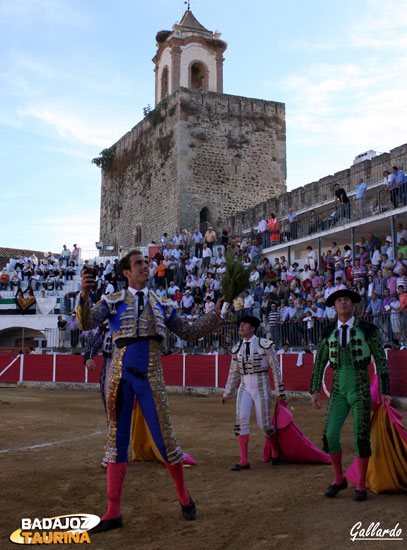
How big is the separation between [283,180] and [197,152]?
188 inches

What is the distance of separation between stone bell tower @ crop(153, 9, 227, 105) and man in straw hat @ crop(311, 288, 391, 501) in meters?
28.5

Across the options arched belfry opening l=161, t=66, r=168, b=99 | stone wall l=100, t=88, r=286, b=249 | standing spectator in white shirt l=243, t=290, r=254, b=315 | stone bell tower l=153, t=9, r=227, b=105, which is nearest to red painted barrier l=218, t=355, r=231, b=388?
standing spectator in white shirt l=243, t=290, r=254, b=315

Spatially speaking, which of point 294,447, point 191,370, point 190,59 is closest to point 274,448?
point 294,447

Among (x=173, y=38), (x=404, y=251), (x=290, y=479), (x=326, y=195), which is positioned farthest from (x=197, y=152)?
(x=290, y=479)

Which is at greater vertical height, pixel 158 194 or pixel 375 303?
pixel 158 194

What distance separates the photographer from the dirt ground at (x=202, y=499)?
329 cm

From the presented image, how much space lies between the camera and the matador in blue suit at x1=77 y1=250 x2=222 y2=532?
141 inches

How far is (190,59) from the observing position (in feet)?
104

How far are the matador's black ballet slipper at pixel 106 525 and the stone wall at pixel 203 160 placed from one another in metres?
23.1

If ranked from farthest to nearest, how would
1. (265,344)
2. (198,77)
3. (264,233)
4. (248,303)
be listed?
(198,77), (264,233), (248,303), (265,344)

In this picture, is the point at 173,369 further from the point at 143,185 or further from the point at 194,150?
the point at 143,185

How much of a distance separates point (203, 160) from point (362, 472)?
82.6ft

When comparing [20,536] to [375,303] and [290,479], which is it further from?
[375,303]

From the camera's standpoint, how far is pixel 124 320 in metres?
3.81
